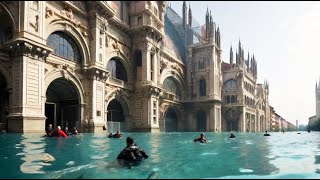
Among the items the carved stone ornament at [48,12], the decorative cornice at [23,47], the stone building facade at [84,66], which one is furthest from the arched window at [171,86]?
the decorative cornice at [23,47]

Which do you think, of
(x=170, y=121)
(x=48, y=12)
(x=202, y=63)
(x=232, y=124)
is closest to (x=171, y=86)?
(x=170, y=121)

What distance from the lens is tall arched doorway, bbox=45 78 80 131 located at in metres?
32.7

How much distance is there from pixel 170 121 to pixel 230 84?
22734 millimetres

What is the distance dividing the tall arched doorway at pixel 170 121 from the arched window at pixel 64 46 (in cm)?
2431

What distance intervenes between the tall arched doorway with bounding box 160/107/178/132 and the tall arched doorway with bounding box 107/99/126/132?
12446 millimetres

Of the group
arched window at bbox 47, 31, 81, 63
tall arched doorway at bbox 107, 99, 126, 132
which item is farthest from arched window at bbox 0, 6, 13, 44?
tall arched doorway at bbox 107, 99, 126, 132

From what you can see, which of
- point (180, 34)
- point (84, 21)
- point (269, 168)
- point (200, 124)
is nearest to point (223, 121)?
point (200, 124)

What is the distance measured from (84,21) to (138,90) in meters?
12.9

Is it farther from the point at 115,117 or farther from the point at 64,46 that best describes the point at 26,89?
the point at 115,117

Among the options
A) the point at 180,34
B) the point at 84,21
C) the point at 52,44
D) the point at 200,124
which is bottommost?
the point at 200,124

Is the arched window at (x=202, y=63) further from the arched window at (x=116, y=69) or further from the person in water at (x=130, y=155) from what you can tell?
the person in water at (x=130, y=155)

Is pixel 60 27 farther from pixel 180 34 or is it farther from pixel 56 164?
pixel 180 34

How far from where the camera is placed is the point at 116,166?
9797 millimetres

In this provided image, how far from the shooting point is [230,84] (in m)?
72.9
